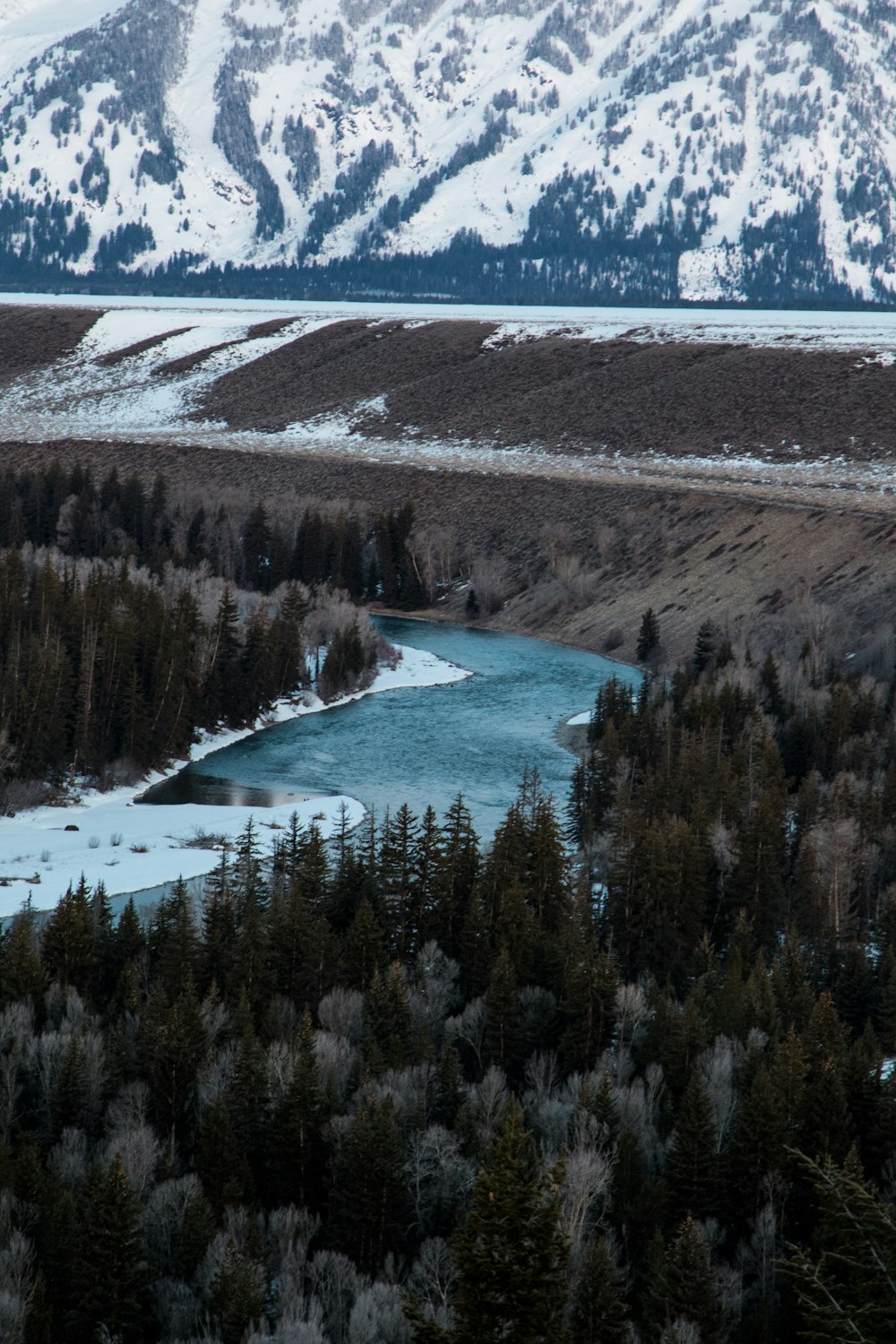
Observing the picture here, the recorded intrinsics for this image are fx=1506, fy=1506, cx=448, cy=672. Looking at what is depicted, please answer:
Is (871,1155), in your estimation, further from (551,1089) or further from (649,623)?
(649,623)

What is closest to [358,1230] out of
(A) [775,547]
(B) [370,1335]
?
(B) [370,1335]

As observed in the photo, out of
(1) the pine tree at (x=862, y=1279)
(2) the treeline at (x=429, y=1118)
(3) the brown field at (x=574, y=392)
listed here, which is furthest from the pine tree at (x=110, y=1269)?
(3) the brown field at (x=574, y=392)

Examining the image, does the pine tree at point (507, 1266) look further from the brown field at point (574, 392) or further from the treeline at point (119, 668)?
the brown field at point (574, 392)

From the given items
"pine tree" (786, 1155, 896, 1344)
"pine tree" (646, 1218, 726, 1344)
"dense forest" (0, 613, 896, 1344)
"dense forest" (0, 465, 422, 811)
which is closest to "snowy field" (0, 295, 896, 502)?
"dense forest" (0, 465, 422, 811)

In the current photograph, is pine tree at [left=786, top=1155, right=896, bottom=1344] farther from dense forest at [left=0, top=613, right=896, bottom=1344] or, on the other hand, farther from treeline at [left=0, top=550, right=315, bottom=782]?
treeline at [left=0, top=550, right=315, bottom=782]

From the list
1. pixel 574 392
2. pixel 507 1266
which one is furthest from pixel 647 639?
pixel 507 1266

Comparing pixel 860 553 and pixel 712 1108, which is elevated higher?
pixel 860 553
